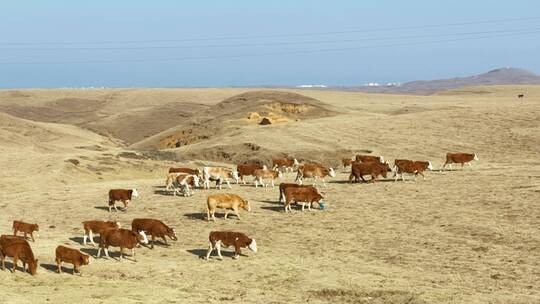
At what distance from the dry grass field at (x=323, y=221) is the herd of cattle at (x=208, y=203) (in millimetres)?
435

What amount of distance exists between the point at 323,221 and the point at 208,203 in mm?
4267

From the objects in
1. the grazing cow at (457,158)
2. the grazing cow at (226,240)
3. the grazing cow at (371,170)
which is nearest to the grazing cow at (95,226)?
the grazing cow at (226,240)

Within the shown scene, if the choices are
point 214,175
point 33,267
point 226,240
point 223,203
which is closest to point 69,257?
point 33,267

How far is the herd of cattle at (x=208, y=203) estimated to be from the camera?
18484mm

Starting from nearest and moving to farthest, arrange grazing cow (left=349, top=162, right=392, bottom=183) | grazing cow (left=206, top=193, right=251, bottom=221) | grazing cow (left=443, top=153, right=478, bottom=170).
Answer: grazing cow (left=206, top=193, right=251, bottom=221) → grazing cow (left=349, top=162, right=392, bottom=183) → grazing cow (left=443, top=153, right=478, bottom=170)

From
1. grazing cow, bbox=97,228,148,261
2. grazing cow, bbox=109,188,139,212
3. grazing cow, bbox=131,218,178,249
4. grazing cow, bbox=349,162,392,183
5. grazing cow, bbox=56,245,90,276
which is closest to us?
grazing cow, bbox=56,245,90,276

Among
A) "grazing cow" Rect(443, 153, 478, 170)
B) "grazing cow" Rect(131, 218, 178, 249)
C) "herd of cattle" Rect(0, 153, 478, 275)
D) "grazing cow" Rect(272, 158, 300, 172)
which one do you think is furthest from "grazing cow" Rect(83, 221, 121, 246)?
"grazing cow" Rect(443, 153, 478, 170)

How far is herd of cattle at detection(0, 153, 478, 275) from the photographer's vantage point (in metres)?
Result: 18.5

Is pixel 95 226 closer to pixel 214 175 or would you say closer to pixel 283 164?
pixel 214 175

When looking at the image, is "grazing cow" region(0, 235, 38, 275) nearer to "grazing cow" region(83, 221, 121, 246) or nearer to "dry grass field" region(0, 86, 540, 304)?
"dry grass field" region(0, 86, 540, 304)

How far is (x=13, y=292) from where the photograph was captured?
16.3 metres

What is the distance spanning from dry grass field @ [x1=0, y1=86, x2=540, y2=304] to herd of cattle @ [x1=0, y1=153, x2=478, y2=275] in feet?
1.43

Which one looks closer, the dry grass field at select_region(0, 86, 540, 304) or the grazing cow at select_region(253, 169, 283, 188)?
the dry grass field at select_region(0, 86, 540, 304)

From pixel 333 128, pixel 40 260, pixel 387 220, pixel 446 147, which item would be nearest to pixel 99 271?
pixel 40 260
